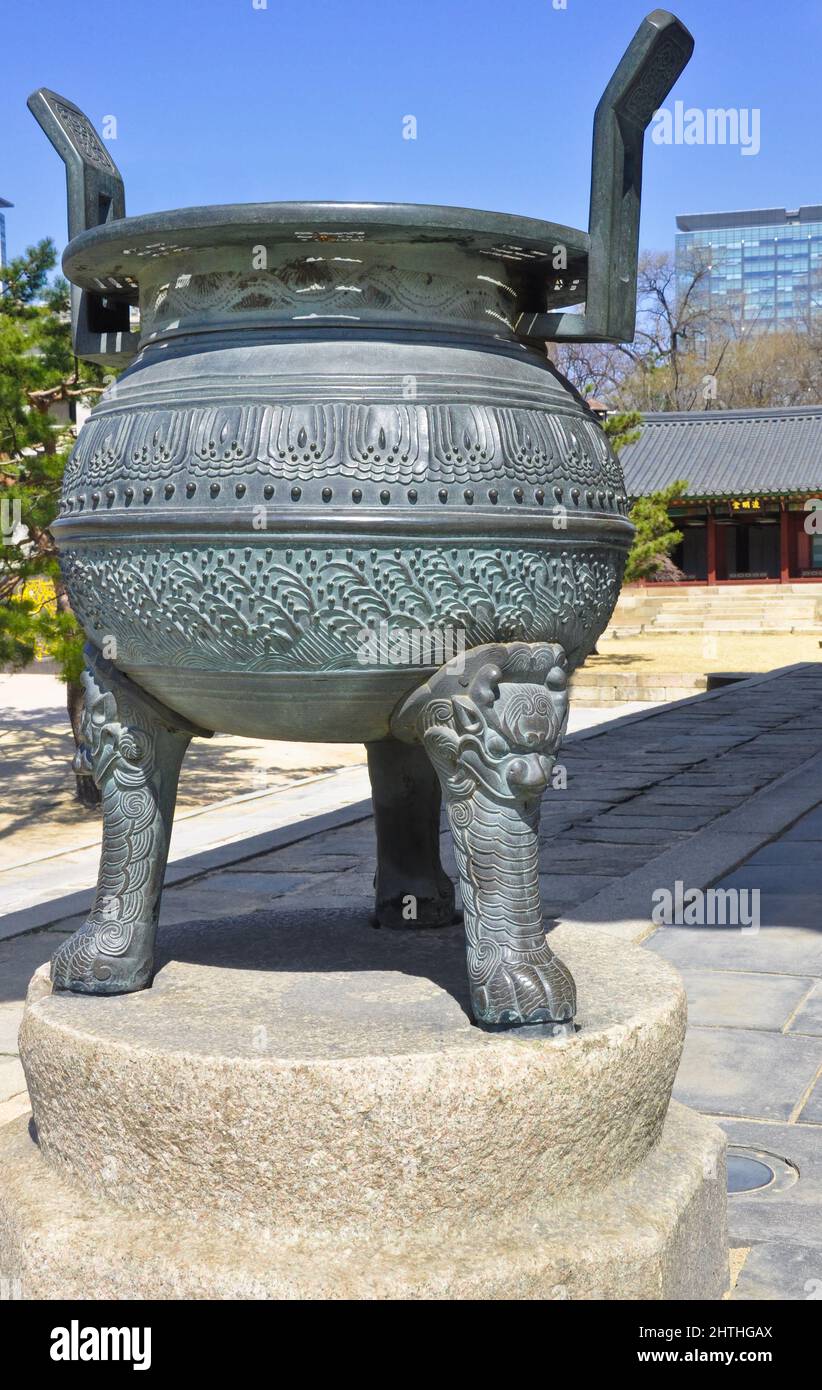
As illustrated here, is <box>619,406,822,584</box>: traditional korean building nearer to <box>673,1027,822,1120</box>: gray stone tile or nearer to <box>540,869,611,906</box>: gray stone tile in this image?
<box>540,869,611,906</box>: gray stone tile

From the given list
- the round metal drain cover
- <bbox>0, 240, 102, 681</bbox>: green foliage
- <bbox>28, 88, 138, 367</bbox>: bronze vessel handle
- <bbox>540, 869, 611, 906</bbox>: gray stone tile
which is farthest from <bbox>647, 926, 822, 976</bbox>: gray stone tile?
<bbox>0, 240, 102, 681</bbox>: green foliage

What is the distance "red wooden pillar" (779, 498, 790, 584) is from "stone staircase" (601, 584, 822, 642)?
62 cm

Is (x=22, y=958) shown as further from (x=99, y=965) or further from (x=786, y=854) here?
(x=786, y=854)

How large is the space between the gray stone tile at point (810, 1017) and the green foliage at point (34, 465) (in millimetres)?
5158

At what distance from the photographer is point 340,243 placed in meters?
2.30

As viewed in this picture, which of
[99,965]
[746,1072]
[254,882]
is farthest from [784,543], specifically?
[99,965]

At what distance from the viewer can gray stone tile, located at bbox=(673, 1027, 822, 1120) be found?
10.3 feet

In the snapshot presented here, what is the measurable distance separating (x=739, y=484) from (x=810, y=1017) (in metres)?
28.8

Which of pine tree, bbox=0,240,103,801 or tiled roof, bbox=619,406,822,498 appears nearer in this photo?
pine tree, bbox=0,240,103,801

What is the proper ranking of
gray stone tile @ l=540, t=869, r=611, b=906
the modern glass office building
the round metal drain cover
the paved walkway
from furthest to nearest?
the modern glass office building → gray stone tile @ l=540, t=869, r=611, b=906 → the paved walkway → the round metal drain cover

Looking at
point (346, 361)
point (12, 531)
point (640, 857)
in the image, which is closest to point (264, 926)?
point (346, 361)

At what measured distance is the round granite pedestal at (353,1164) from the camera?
6.73 ft

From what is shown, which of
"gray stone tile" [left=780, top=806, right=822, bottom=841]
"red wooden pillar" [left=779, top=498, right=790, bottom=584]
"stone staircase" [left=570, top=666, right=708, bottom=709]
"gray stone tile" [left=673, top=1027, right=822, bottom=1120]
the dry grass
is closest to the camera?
"gray stone tile" [left=673, top=1027, right=822, bottom=1120]
